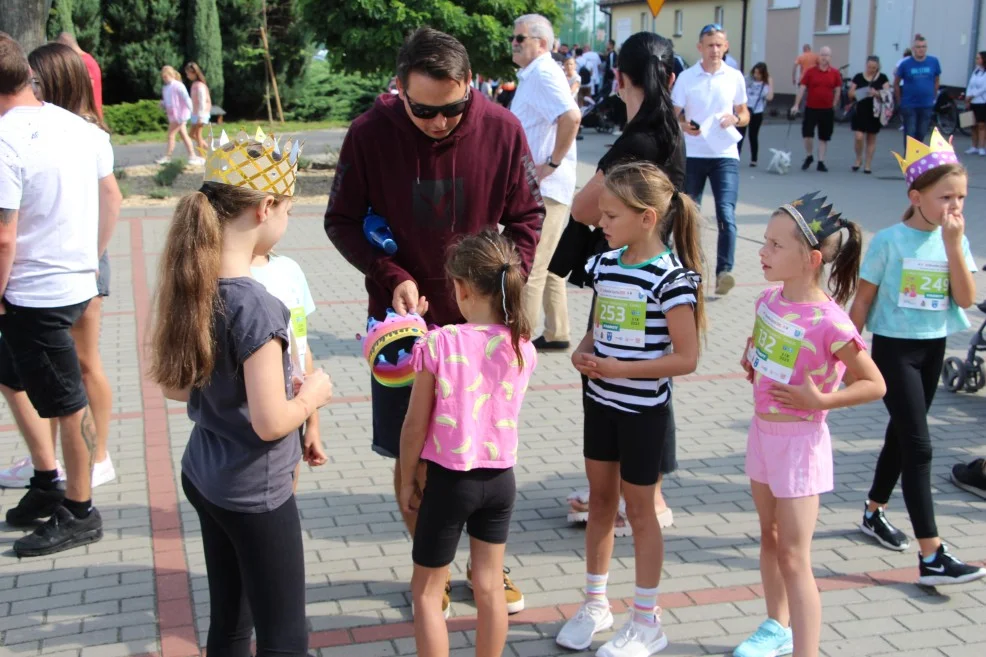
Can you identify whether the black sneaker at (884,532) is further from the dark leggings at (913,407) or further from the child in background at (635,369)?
the child in background at (635,369)

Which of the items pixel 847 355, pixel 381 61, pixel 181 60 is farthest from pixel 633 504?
pixel 181 60

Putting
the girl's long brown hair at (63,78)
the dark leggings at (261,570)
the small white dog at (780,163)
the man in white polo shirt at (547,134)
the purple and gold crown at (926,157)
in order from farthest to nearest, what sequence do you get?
the small white dog at (780,163)
the man in white polo shirt at (547,134)
the girl's long brown hair at (63,78)
the purple and gold crown at (926,157)
the dark leggings at (261,570)

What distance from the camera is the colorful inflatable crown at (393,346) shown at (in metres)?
3.19

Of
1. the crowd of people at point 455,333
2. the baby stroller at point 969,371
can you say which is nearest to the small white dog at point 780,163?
the baby stroller at point 969,371

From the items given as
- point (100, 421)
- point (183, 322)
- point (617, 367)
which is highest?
point (183, 322)

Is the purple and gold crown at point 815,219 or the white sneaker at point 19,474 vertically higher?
the purple and gold crown at point 815,219

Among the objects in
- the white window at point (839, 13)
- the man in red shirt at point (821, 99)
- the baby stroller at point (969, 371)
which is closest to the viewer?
the baby stroller at point (969, 371)

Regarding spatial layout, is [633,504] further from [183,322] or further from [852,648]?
[183,322]

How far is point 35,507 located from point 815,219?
11.4ft

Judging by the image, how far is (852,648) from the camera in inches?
141

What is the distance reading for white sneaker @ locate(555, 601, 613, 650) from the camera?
3.58 metres

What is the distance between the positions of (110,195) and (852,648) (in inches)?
139

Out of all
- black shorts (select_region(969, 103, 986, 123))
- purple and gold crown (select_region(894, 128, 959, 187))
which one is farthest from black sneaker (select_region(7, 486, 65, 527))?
black shorts (select_region(969, 103, 986, 123))

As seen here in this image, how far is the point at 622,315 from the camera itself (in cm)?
348
